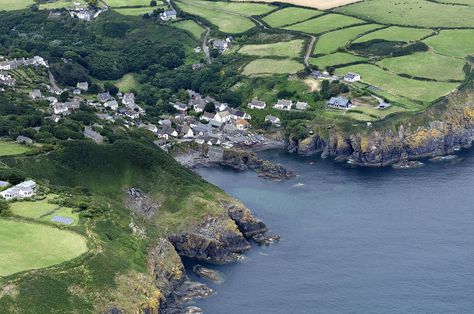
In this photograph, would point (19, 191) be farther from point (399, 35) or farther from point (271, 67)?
point (399, 35)

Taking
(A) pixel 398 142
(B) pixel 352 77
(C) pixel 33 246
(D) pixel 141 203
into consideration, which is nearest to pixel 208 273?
(D) pixel 141 203

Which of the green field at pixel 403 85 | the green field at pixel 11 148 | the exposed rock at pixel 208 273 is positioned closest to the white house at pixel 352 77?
the green field at pixel 403 85

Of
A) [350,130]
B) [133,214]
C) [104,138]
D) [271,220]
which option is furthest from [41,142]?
[350,130]

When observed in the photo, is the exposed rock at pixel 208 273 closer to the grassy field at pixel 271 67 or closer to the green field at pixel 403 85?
the green field at pixel 403 85

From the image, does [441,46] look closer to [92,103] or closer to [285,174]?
[285,174]

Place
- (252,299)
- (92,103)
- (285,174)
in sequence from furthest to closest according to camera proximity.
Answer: (92,103) → (285,174) → (252,299)

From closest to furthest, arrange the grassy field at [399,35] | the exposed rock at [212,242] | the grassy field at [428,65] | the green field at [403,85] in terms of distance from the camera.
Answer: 1. the exposed rock at [212,242]
2. the green field at [403,85]
3. the grassy field at [428,65]
4. the grassy field at [399,35]

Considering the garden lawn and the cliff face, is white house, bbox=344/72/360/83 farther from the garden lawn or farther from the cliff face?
the garden lawn
